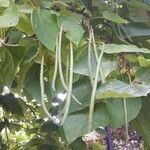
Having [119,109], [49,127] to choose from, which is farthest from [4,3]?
[49,127]

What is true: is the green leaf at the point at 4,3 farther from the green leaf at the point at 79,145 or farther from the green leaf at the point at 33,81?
the green leaf at the point at 79,145

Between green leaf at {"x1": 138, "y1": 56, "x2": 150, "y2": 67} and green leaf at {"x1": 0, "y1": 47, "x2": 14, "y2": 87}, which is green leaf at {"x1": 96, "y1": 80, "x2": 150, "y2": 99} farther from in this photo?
green leaf at {"x1": 0, "y1": 47, "x2": 14, "y2": 87}

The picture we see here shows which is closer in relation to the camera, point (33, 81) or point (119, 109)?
point (119, 109)

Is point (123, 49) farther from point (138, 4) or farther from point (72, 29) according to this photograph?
point (138, 4)

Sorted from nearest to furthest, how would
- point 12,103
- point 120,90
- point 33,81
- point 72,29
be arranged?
point 120,90 → point 72,29 → point 33,81 → point 12,103

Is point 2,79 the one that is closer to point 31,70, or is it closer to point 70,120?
point 31,70

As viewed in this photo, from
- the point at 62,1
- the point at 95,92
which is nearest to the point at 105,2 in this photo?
the point at 62,1

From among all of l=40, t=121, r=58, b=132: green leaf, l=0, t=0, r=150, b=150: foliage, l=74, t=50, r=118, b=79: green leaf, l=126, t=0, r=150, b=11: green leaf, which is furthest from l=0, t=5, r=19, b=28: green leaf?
l=40, t=121, r=58, b=132: green leaf
